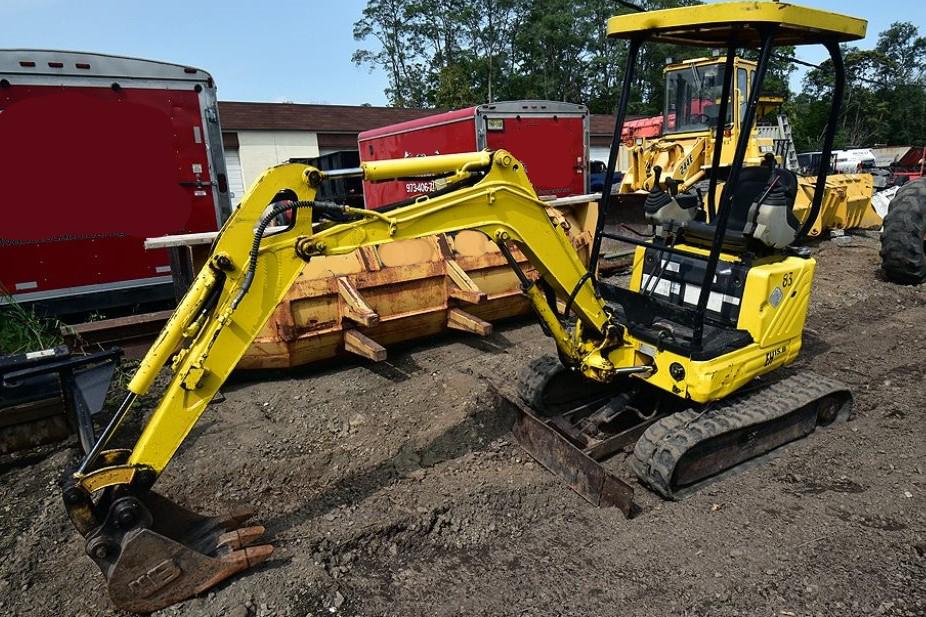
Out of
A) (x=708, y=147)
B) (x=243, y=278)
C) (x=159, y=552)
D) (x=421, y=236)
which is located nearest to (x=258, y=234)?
(x=243, y=278)

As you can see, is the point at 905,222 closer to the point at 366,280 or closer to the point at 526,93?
Result: the point at 366,280

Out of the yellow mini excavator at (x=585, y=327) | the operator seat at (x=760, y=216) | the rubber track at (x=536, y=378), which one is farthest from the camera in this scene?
the rubber track at (x=536, y=378)

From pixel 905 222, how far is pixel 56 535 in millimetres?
9566

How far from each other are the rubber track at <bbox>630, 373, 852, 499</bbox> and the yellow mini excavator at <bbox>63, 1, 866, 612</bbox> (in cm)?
1

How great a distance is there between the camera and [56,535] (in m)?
3.39

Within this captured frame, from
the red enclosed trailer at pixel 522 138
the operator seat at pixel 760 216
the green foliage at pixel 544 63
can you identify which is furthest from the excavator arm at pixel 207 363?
the green foliage at pixel 544 63

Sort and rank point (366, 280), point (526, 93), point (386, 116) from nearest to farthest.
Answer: point (366, 280) → point (386, 116) → point (526, 93)

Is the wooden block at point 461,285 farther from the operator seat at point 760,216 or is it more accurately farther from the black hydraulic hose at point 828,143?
the black hydraulic hose at point 828,143

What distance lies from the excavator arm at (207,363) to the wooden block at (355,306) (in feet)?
6.34

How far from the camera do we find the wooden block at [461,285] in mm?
5703

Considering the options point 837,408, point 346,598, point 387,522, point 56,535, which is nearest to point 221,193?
point 56,535

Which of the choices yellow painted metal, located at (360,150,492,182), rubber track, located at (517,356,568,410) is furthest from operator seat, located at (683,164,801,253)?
yellow painted metal, located at (360,150,492,182)

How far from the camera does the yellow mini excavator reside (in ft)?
8.96

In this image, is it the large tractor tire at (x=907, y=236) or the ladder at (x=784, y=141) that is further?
the ladder at (x=784, y=141)
